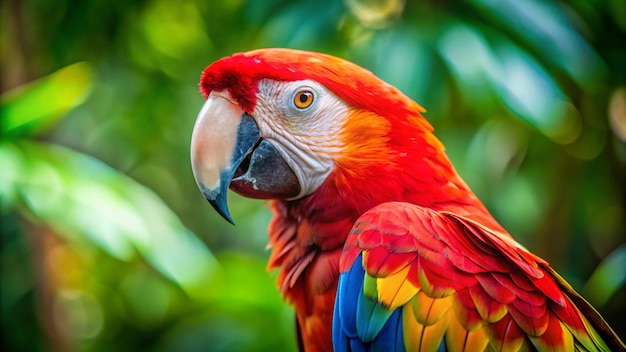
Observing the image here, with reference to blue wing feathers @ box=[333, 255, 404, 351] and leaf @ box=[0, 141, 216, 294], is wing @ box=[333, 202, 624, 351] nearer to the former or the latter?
blue wing feathers @ box=[333, 255, 404, 351]

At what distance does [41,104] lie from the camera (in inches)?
53.6

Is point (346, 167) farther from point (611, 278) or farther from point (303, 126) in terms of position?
point (611, 278)

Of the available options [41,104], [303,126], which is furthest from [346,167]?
[41,104]

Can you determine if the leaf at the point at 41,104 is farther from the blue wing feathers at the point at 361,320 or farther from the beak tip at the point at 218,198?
the blue wing feathers at the point at 361,320

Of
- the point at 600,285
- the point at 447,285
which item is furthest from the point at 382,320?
the point at 600,285

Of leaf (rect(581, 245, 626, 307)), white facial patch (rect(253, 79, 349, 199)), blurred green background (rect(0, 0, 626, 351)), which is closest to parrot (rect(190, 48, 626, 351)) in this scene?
white facial patch (rect(253, 79, 349, 199))

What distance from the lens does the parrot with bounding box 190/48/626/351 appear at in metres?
0.76

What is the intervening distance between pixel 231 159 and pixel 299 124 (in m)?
0.12

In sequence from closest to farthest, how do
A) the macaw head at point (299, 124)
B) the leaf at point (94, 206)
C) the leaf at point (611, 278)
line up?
the macaw head at point (299, 124)
the leaf at point (611, 278)
the leaf at point (94, 206)

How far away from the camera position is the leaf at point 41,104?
135 cm

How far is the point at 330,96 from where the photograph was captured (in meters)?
0.89

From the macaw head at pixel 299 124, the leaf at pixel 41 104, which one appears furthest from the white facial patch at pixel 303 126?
the leaf at pixel 41 104

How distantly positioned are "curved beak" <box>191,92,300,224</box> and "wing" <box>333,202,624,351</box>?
5.6 inches

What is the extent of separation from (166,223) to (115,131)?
1.16 m
